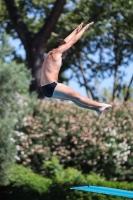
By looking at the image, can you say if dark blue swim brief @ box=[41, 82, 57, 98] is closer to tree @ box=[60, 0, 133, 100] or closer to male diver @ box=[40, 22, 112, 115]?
male diver @ box=[40, 22, 112, 115]

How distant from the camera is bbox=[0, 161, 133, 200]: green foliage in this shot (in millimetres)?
12414

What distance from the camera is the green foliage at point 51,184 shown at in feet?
40.7

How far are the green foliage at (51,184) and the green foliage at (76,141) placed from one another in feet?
2.44

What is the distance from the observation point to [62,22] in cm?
2456

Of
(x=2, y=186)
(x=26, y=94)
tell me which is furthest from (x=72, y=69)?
(x=2, y=186)

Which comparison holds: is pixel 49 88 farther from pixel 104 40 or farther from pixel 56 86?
pixel 104 40

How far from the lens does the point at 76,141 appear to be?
16156mm

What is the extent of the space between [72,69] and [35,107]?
11635mm

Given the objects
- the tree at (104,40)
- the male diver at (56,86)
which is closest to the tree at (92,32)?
the tree at (104,40)

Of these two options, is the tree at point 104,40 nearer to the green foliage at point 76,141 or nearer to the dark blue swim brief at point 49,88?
the green foliage at point 76,141

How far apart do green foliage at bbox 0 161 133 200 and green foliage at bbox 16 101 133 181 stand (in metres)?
0.74

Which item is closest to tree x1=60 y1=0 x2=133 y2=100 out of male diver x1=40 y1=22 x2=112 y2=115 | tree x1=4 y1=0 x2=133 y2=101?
tree x1=4 y1=0 x2=133 y2=101

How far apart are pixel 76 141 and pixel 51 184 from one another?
10.6ft

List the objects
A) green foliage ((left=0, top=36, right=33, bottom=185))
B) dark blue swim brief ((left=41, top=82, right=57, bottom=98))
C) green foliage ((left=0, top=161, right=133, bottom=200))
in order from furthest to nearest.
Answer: green foliage ((left=0, top=36, right=33, bottom=185)), green foliage ((left=0, top=161, right=133, bottom=200)), dark blue swim brief ((left=41, top=82, right=57, bottom=98))
